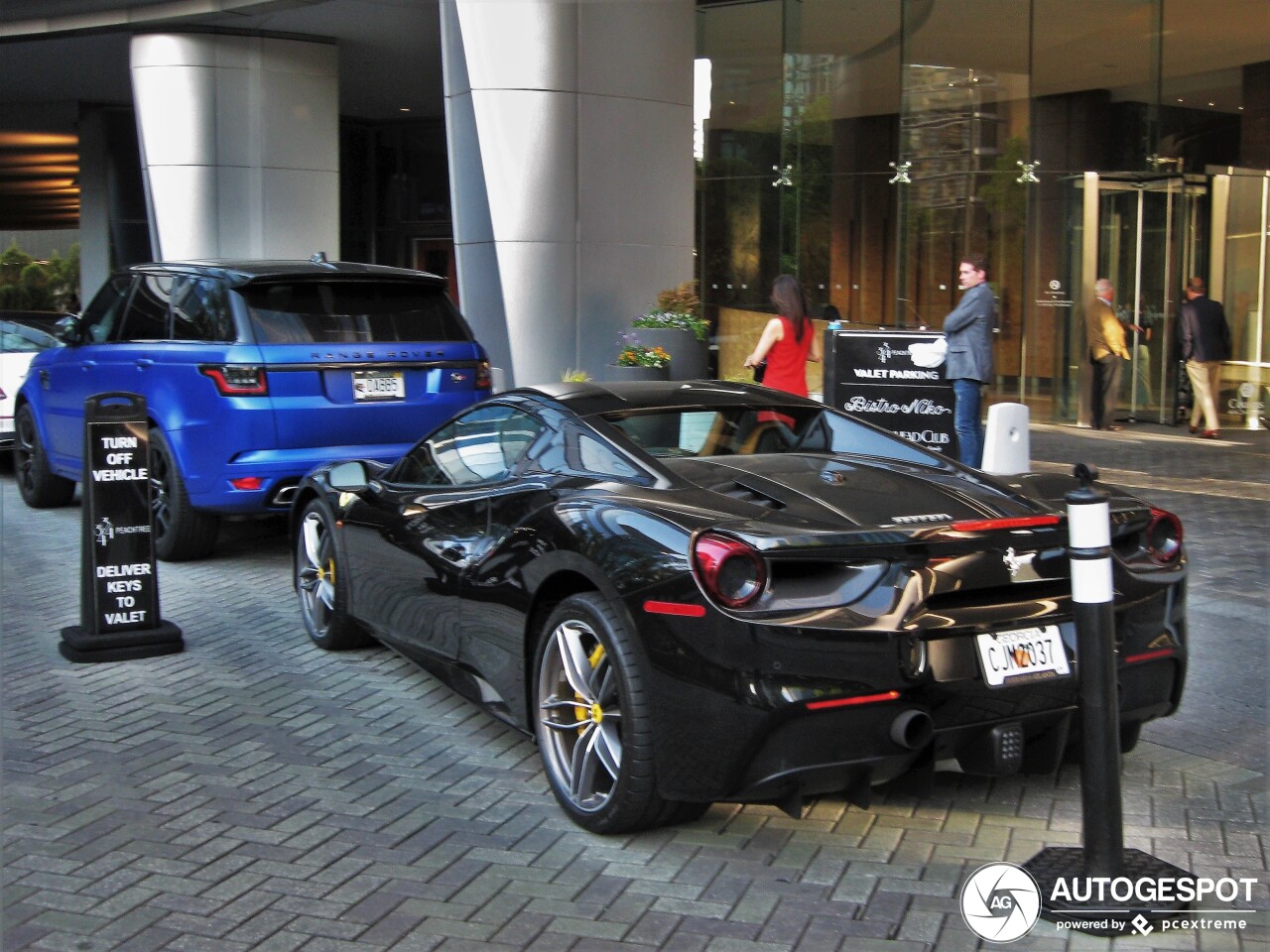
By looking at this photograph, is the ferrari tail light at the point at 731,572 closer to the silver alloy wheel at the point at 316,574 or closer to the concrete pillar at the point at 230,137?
the silver alloy wheel at the point at 316,574

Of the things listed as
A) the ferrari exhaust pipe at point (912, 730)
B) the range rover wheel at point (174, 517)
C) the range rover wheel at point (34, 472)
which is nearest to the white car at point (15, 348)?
the range rover wheel at point (34, 472)

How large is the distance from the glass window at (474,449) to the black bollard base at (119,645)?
1641mm

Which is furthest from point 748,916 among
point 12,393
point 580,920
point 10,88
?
point 10,88

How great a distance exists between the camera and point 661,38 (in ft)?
52.0

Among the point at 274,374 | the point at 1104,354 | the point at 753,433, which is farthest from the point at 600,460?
the point at 1104,354

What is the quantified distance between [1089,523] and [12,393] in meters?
10.8

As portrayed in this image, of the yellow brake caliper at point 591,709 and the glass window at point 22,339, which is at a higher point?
the glass window at point 22,339

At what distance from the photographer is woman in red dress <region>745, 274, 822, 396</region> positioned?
A: 10.4 meters

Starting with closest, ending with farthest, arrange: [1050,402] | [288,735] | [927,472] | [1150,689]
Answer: [1150,689] → [927,472] → [288,735] → [1050,402]

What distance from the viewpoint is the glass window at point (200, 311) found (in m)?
8.10

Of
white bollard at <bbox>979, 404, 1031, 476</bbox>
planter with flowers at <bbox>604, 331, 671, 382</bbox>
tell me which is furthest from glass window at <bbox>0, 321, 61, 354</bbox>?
white bollard at <bbox>979, 404, 1031, 476</bbox>

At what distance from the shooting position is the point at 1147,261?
58.3 feet

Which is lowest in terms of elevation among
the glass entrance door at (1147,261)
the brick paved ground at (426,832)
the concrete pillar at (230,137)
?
the brick paved ground at (426,832)

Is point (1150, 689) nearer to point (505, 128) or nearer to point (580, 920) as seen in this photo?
point (580, 920)
